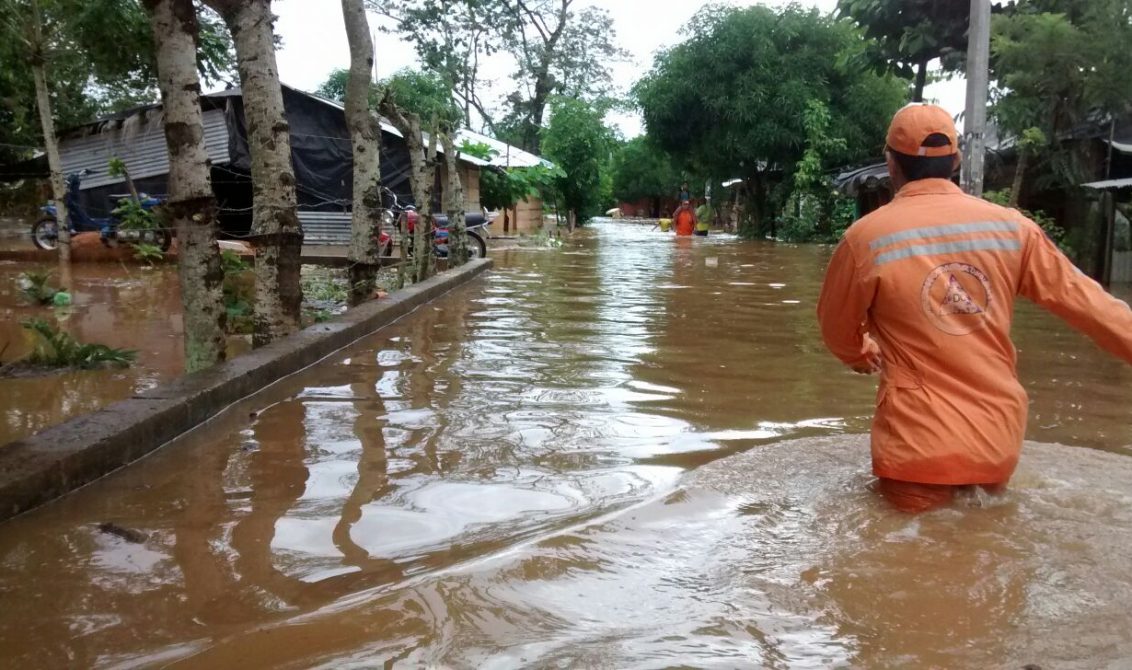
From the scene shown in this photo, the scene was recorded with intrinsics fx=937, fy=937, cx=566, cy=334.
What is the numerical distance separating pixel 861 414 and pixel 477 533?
2653 mm

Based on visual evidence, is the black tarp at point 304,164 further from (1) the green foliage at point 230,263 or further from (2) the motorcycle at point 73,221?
(1) the green foliage at point 230,263

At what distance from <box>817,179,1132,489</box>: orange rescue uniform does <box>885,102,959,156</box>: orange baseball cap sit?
5.3 inches

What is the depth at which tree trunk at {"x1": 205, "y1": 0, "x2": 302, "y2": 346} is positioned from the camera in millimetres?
6289

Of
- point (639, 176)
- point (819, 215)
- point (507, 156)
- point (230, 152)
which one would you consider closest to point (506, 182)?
point (507, 156)

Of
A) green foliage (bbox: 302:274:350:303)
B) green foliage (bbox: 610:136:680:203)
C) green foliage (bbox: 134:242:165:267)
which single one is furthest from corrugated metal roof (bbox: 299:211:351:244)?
green foliage (bbox: 610:136:680:203)

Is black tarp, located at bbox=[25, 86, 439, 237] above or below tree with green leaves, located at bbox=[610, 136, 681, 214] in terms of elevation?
below

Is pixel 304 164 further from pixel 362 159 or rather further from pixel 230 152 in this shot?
pixel 362 159

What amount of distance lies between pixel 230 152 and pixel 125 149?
7.85 feet

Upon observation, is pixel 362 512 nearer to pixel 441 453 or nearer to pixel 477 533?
pixel 477 533

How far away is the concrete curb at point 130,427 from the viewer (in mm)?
3393

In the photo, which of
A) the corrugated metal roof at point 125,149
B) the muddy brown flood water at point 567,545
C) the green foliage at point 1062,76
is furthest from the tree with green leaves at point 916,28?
the muddy brown flood water at point 567,545

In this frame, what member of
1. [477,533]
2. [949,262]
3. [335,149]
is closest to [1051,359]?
[949,262]

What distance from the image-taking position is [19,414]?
5016 mm

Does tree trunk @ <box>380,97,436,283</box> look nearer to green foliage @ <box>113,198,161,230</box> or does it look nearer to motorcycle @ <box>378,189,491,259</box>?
motorcycle @ <box>378,189,491,259</box>
